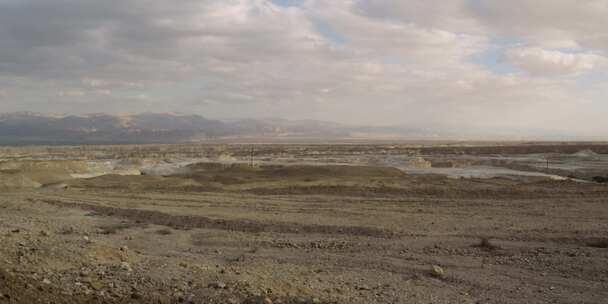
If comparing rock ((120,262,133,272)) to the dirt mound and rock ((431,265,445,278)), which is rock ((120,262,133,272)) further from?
the dirt mound

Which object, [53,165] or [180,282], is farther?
[53,165]

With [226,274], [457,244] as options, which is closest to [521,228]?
[457,244]

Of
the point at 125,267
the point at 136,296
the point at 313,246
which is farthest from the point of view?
the point at 313,246

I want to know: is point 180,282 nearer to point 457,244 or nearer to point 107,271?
point 107,271

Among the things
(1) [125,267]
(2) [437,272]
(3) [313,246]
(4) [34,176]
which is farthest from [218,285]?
(4) [34,176]

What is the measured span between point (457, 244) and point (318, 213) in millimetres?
7395

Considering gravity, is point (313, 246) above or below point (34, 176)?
above

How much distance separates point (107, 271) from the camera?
8.83 meters

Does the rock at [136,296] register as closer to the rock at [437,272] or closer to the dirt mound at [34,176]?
the rock at [437,272]

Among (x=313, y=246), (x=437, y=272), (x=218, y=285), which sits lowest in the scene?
(x=313, y=246)

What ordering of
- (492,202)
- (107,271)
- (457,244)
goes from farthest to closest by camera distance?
1. (492,202)
2. (457,244)
3. (107,271)

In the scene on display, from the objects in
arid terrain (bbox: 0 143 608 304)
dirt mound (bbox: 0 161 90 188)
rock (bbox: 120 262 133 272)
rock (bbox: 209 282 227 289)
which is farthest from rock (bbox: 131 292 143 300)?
dirt mound (bbox: 0 161 90 188)

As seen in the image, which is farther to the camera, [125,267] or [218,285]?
[125,267]

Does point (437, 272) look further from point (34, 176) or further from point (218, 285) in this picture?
point (34, 176)
